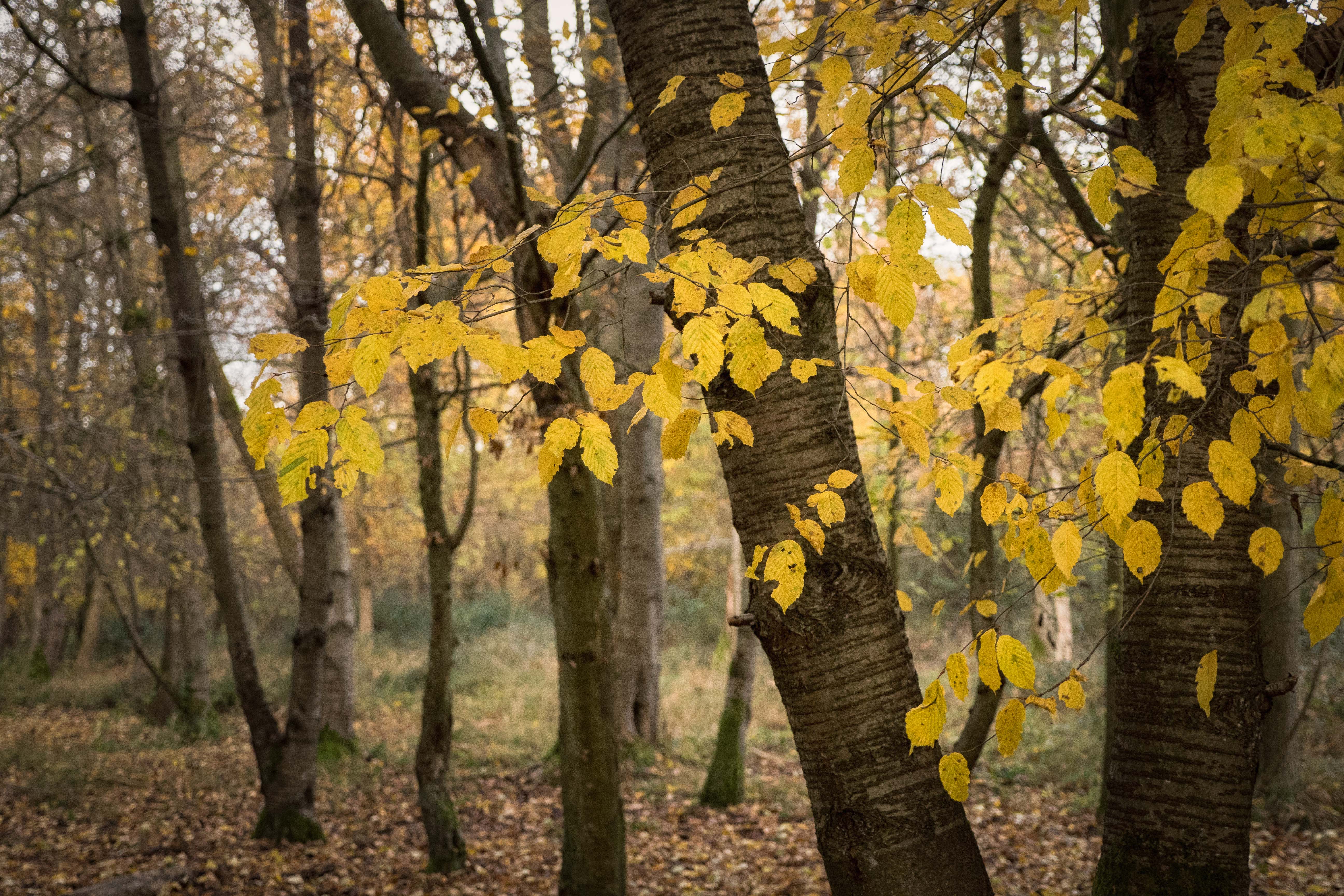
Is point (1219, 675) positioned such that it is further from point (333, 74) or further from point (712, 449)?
point (712, 449)

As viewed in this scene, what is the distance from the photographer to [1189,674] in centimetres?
176

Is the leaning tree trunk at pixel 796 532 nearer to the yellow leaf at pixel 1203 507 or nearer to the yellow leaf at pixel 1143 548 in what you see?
the yellow leaf at pixel 1143 548

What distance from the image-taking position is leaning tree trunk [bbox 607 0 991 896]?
1.51 metres

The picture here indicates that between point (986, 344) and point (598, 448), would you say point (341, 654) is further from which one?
point (598, 448)

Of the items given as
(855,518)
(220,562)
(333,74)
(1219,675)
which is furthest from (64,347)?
(1219,675)

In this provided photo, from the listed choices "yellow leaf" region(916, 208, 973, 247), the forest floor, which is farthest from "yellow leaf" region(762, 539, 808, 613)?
the forest floor

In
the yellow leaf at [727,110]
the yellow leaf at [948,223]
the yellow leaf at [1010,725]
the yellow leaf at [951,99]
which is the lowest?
the yellow leaf at [1010,725]

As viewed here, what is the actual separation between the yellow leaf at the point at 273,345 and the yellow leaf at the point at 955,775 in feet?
4.51

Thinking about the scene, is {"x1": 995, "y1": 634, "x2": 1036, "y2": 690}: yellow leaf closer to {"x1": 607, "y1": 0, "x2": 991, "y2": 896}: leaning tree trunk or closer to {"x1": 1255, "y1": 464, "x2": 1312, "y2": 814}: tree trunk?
{"x1": 607, "y1": 0, "x2": 991, "y2": 896}: leaning tree trunk

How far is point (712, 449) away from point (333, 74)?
9.78 metres

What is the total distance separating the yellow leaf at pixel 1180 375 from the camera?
995 millimetres

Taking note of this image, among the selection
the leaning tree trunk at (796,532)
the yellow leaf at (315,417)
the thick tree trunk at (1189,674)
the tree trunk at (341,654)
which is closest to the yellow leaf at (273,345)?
the yellow leaf at (315,417)

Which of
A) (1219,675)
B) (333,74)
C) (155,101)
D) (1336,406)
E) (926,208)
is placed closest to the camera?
(1336,406)

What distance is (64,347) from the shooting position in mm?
9250
